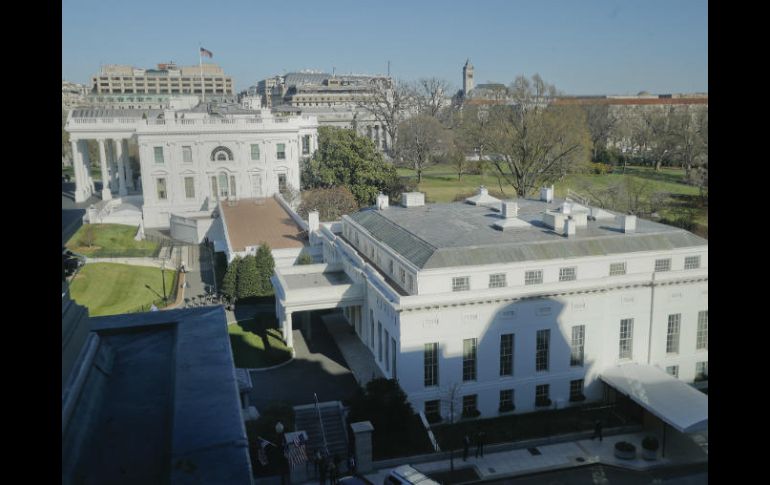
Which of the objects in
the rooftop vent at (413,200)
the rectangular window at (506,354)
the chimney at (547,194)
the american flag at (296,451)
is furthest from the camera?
the chimney at (547,194)

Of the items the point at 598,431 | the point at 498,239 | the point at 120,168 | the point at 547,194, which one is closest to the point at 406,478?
the point at 598,431

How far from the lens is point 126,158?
274 feet

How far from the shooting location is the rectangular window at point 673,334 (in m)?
33.8

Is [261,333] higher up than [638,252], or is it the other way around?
[638,252]

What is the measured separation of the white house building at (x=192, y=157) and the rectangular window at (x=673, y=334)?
50.0 m

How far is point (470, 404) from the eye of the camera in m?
31.8

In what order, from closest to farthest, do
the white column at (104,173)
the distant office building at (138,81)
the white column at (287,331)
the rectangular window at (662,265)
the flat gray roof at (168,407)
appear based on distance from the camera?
the flat gray roof at (168,407), the rectangular window at (662,265), the white column at (287,331), the white column at (104,173), the distant office building at (138,81)

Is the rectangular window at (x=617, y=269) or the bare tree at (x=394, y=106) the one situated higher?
the bare tree at (x=394, y=106)

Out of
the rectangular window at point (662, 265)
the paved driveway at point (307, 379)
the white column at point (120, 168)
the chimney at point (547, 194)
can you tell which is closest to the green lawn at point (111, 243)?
the white column at point (120, 168)

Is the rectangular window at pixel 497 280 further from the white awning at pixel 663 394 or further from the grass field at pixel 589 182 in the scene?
the grass field at pixel 589 182

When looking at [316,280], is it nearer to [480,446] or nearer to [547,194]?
[480,446]
